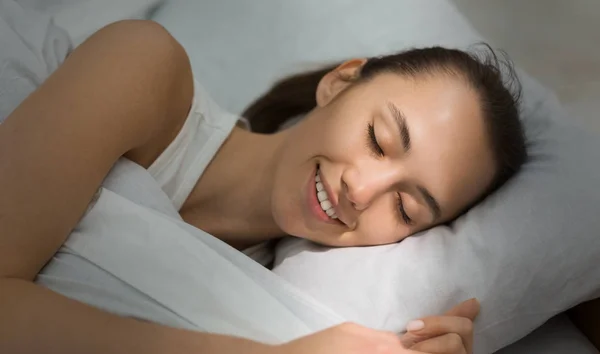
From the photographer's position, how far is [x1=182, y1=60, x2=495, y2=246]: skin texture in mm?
789

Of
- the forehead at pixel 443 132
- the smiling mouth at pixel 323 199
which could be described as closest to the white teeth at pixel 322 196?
the smiling mouth at pixel 323 199

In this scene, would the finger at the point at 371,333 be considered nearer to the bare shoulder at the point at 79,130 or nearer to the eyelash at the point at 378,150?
the eyelash at the point at 378,150

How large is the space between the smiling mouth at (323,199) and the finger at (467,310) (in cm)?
19

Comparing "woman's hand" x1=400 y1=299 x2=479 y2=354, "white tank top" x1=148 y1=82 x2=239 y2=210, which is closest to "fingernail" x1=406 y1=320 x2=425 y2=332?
"woman's hand" x1=400 y1=299 x2=479 y2=354

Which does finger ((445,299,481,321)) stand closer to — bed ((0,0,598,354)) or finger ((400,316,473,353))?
finger ((400,316,473,353))

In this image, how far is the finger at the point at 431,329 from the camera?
73cm

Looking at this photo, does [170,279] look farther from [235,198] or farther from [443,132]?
[443,132]

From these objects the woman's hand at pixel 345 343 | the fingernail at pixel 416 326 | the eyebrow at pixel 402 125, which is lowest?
the fingernail at pixel 416 326

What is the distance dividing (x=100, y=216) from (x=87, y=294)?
0.10m

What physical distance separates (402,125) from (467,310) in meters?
0.25

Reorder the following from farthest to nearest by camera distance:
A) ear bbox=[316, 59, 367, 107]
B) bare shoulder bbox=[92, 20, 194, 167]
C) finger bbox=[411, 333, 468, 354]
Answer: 1. ear bbox=[316, 59, 367, 107]
2. bare shoulder bbox=[92, 20, 194, 167]
3. finger bbox=[411, 333, 468, 354]

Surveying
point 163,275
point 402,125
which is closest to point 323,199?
point 402,125

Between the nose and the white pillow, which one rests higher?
the nose

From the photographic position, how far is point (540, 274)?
2.70ft
